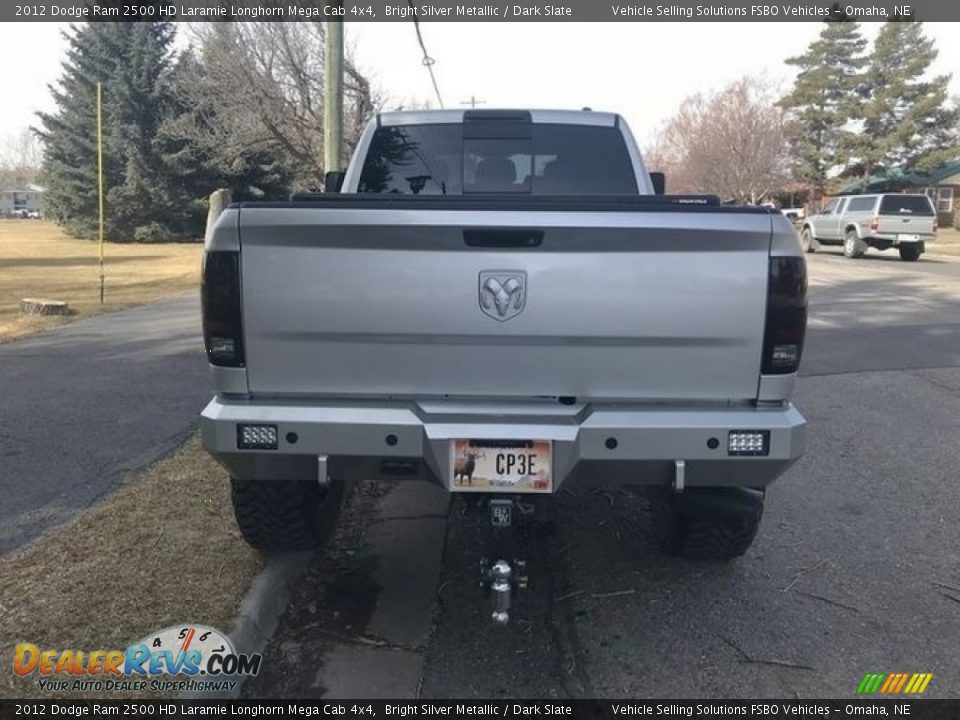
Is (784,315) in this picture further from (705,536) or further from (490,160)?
(490,160)

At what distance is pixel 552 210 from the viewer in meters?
2.95

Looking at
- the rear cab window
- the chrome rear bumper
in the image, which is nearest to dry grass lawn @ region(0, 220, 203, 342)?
the chrome rear bumper

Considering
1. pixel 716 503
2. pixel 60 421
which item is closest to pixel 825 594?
pixel 716 503

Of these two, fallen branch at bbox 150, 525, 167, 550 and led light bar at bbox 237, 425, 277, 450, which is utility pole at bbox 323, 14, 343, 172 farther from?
led light bar at bbox 237, 425, 277, 450

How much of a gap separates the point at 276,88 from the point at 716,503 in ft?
77.2

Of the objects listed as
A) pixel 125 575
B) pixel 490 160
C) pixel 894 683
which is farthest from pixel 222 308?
pixel 894 683

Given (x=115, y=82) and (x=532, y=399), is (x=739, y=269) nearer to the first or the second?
(x=532, y=399)

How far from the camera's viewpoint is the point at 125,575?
369cm

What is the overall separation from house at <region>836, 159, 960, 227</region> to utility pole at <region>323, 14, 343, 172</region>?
50.6 metres

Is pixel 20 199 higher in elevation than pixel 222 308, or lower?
lower

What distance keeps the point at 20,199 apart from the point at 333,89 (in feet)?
435

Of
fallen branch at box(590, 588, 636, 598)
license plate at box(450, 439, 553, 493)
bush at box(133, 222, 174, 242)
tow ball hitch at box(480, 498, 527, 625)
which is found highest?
license plate at box(450, 439, 553, 493)

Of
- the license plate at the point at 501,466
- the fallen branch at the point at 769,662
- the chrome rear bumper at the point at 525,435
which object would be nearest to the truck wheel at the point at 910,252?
the fallen branch at the point at 769,662

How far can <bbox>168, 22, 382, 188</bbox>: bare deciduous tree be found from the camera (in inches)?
916
